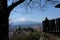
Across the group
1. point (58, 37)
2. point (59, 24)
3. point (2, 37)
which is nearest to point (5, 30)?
point (2, 37)

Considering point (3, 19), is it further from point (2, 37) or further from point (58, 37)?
point (58, 37)

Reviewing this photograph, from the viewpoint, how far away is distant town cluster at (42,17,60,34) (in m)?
16.3

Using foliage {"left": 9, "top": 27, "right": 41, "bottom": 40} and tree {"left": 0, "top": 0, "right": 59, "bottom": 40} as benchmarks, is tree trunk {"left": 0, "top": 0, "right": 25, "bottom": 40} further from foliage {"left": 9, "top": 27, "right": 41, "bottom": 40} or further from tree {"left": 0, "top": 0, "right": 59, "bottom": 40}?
foliage {"left": 9, "top": 27, "right": 41, "bottom": 40}

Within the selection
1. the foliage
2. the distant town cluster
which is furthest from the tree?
the distant town cluster

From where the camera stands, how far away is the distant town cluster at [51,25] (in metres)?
16.3

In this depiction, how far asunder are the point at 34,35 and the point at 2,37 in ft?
24.1

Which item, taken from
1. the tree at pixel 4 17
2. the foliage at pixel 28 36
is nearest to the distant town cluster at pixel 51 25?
the foliage at pixel 28 36

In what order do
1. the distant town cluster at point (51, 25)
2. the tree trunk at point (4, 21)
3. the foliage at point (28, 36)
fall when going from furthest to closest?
the distant town cluster at point (51, 25), the foliage at point (28, 36), the tree trunk at point (4, 21)

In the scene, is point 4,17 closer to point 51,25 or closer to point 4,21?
point 4,21

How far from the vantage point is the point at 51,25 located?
668 inches

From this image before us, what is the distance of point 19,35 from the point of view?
16562 mm

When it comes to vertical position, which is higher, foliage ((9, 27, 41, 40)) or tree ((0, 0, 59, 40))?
tree ((0, 0, 59, 40))

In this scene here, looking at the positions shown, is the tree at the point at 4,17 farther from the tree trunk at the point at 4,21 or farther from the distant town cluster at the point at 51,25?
the distant town cluster at the point at 51,25

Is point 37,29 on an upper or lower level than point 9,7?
lower
